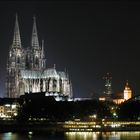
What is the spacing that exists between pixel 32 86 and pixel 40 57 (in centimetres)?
790

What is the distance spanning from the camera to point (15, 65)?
165125 mm

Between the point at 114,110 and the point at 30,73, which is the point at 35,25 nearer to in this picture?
the point at 30,73

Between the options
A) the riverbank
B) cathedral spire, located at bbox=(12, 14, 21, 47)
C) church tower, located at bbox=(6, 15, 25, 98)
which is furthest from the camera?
church tower, located at bbox=(6, 15, 25, 98)

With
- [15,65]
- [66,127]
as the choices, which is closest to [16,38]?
[15,65]

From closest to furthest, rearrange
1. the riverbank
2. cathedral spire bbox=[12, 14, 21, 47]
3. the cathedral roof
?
the riverbank
cathedral spire bbox=[12, 14, 21, 47]
the cathedral roof

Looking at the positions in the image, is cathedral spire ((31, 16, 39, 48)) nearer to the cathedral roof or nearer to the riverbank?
the cathedral roof

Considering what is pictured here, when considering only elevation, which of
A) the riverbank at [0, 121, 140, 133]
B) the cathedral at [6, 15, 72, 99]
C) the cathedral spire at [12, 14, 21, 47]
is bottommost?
the riverbank at [0, 121, 140, 133]

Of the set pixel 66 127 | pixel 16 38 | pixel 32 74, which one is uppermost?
pixel 16 38

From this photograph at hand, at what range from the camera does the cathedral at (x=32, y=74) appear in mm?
163500

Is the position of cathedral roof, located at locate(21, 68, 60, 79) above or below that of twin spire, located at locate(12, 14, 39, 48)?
below

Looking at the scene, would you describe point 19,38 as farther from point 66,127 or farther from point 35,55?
point 66,127

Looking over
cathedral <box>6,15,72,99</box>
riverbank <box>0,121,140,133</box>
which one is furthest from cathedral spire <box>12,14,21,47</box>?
riverbank <box>0,121,140,133</box>

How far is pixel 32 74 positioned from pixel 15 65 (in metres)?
4.99

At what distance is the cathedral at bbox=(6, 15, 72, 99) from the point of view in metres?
164
